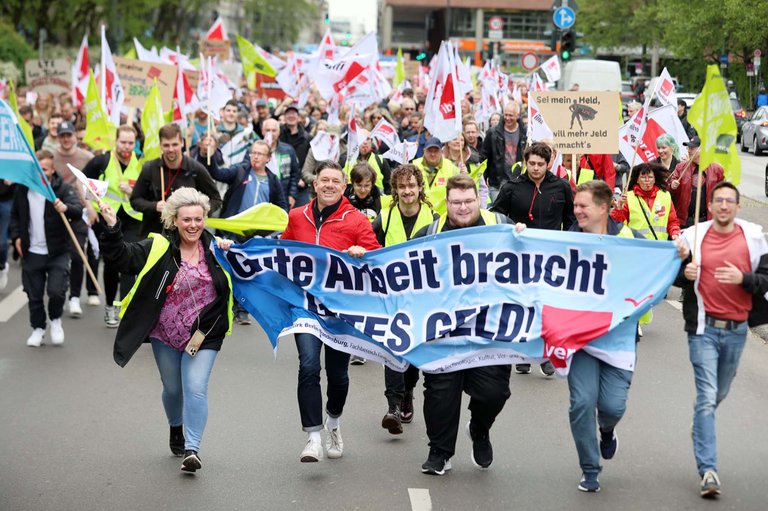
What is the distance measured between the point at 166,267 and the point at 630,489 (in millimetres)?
2892

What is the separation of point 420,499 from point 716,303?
75.7 inches

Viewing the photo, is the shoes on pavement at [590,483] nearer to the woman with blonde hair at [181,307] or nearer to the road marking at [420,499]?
the road marking at [420,499]

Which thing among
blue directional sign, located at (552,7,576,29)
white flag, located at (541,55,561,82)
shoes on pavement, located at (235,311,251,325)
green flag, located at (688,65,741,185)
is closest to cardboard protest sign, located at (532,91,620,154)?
shoes on pavement, located at (235,311,251,325)

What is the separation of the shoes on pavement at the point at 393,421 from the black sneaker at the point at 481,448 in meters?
0.76


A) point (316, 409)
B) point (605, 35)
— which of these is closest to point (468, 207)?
point (316, 409)

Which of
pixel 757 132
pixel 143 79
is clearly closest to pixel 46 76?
pixel 143 79

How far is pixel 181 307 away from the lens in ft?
23.1

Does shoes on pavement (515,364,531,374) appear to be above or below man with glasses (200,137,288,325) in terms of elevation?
below

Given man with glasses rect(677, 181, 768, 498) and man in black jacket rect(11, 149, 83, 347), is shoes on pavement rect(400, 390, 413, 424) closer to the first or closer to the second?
man with glasses rect(677, 181, 768, 498)

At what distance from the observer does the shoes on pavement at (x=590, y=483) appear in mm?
6675

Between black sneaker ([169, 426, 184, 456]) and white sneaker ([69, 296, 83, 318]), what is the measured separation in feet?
17.3

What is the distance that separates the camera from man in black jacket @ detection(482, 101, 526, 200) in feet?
47.0

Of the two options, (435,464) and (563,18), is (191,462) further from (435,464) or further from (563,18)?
(563,18)

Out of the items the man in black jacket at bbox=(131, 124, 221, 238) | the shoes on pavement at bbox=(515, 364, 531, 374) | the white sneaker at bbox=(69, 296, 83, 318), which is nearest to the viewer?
the shoes on pavement at bbox=(515, 364, 531, 374)
